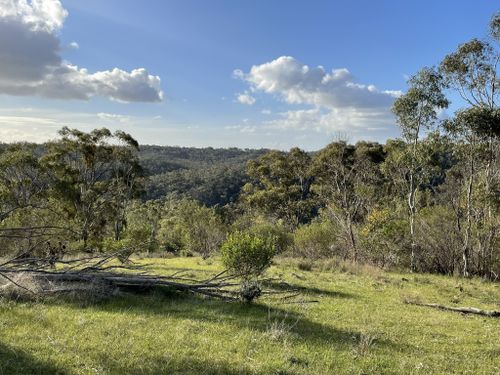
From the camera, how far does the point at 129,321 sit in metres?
7.54

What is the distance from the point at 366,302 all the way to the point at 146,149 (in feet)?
552

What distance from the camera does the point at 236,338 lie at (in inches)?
269

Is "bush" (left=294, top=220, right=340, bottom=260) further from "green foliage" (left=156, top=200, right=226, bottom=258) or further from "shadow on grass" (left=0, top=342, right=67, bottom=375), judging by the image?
"shadow on grass" (left=0, top=342, right=67, bottom=375)

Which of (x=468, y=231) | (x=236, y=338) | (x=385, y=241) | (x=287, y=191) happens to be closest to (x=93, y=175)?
(x=287, y=191)

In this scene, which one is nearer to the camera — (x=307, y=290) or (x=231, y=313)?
(x=231, y=313)

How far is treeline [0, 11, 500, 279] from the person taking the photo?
20.1 metres

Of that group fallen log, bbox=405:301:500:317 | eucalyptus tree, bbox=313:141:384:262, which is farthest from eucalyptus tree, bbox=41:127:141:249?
fallen log, bbox=405:301:500:317

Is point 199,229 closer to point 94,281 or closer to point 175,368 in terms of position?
point 94,281

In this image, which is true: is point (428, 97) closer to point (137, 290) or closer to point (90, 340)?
point (137, 290)

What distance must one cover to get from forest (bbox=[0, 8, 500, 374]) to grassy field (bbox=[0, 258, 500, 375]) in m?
0.06

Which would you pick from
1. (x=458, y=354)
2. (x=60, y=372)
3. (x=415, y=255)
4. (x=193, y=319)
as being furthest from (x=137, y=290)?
(x=415, y=255)

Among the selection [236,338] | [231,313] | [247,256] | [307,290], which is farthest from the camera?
[307,290]

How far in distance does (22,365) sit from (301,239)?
80.3 ft

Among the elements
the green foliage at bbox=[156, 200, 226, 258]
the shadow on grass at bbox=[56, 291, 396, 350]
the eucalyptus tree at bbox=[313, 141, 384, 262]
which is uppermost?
the eucalyptus tree at bbox=[313, 141, 384, 262]
